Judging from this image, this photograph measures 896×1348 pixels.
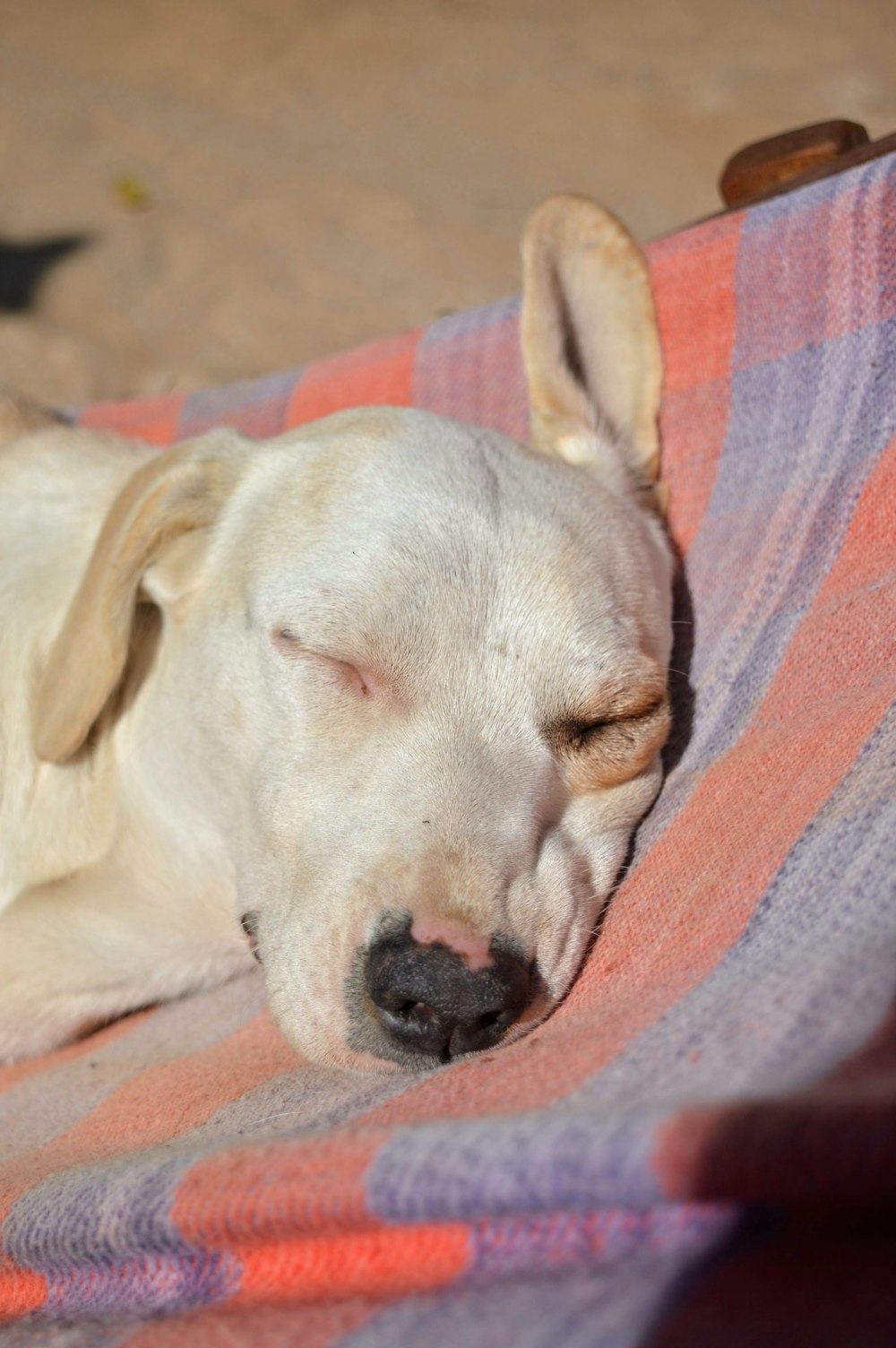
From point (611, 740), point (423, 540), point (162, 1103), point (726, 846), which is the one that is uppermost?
point (423, 540)

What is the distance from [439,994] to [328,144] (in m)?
8.52

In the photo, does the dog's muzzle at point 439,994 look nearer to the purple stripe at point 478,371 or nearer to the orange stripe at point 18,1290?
the orange stripe at point 18,1290

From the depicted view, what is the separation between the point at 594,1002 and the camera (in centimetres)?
180

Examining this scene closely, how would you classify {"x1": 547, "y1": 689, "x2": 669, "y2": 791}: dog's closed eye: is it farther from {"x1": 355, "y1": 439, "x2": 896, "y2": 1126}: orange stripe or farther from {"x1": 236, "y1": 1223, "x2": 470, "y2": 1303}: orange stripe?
{"x1": 236, "y1": 1223, "x2": 470, "y2": 1303}: orange stripe

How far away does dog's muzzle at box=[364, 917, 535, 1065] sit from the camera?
1.68m

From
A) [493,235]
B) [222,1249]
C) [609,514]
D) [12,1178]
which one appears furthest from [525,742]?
[493,235]

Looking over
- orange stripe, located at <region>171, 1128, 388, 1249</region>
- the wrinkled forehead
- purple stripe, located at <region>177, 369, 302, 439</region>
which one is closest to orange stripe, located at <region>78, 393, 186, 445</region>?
purple stripe, located at <region>177, 369, 302, 439</region>

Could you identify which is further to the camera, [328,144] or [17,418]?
[328,144]

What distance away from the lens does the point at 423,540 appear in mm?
2057

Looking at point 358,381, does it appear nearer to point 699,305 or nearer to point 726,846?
point 699,305

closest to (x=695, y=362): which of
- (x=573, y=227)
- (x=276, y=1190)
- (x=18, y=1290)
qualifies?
(x=573, y=227)

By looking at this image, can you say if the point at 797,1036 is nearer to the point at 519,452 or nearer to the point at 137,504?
the point at 519,452

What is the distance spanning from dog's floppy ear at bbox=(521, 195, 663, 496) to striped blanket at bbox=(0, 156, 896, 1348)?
0.26ft

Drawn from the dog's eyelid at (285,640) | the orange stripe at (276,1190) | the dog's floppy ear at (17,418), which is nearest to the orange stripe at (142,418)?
the dog's floppy ear at (17,418)
